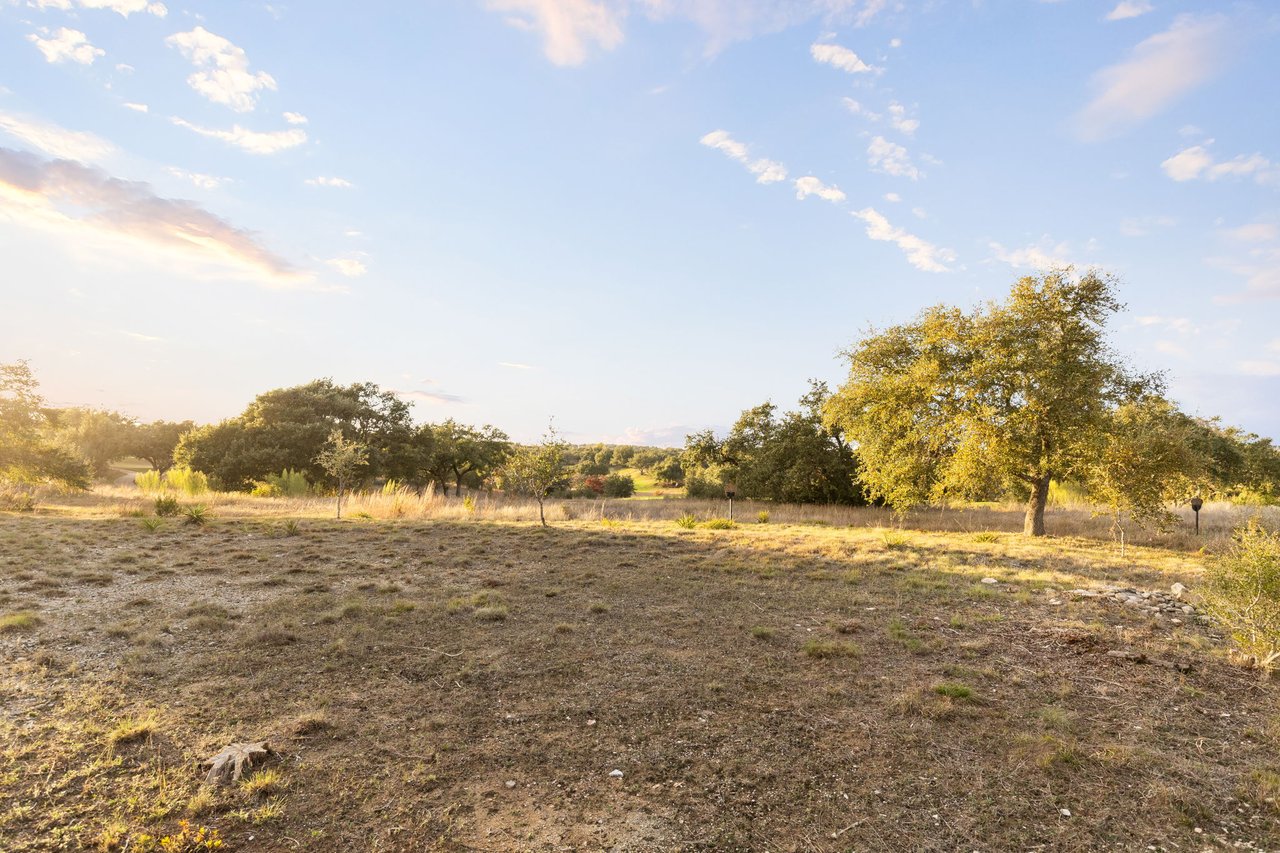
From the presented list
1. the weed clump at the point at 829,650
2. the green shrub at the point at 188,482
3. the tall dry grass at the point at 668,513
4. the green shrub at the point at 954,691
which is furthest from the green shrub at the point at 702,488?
the green shrub at the point at 954,691

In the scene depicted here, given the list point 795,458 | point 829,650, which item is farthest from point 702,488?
point 829,650

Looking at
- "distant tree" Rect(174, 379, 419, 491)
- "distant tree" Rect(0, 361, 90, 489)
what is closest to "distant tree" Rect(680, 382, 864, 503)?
"distant tree" Rect(174, 379, 419, 491)

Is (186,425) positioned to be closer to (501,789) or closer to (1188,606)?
(501,789)

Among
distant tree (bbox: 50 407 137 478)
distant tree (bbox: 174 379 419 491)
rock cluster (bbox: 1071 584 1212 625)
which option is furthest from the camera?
distant tree (bbox: 50 407 137 478)

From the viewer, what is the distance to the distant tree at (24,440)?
75.0ft

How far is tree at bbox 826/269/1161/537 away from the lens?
16.5 metres

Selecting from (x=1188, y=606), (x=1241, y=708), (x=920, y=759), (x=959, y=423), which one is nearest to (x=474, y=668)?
(x=920, y=759)

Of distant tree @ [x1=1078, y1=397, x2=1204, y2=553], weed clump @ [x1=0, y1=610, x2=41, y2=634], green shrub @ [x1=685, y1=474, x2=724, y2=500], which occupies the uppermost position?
distant tree @ [x1=1078, y1=397, x2=1204, y2=553]

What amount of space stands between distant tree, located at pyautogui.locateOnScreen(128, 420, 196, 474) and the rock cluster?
68150 mm

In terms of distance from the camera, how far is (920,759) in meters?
4.97

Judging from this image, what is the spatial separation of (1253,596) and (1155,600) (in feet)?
11.0

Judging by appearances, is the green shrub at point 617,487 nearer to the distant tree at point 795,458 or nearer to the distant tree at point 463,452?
the distant tree at point 463,452

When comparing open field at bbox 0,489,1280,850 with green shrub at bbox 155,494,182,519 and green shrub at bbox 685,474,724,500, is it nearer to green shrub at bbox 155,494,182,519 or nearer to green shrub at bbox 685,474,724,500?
green shrub at bbox 155,494,182,519

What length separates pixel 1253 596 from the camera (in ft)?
23.9
